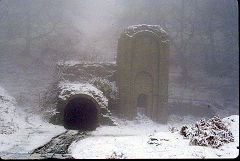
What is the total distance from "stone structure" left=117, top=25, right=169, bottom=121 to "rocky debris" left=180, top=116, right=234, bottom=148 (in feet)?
41.4

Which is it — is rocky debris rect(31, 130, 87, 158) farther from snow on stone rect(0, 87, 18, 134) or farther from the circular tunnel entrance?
the circular tunnel entrance

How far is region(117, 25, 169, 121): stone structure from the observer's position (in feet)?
69.6

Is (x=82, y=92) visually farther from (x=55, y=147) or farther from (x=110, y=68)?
(x=55, y=147)

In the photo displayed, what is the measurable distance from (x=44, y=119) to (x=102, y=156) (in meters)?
10.9

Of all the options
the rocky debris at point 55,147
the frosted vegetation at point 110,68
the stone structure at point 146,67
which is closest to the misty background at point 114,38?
the frosted vegetation at point 110,68

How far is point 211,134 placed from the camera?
771 cm

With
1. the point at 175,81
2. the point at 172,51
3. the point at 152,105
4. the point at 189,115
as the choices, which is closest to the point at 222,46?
the point at 172,51

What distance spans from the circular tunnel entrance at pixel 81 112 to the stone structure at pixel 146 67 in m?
4.81

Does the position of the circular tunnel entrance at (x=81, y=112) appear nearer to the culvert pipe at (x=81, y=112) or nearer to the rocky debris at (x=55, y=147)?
the culvert pipe at (x=81, y=112)

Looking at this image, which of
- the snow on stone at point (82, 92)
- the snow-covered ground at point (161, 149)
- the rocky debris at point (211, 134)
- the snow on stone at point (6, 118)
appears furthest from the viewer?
the snow on stone at point (82, 92)

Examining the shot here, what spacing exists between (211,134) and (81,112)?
36.2 feet

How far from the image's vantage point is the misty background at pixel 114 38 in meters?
36.2

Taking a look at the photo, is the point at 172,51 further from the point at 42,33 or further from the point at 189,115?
the point at 42,33

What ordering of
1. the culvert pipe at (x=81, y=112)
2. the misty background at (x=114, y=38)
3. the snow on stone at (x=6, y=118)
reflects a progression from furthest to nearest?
1. the misty background at (x=114, y=38)
2. the culvert pipe at (x=81, y=112)
3. the snow on stone at (x=6, y=118)
